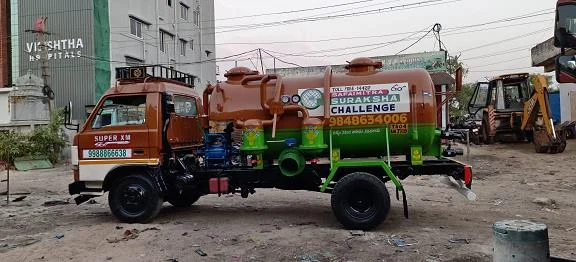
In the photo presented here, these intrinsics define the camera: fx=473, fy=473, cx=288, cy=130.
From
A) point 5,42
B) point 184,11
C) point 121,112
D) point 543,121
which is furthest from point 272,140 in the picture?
point 184,11

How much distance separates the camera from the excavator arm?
1538 centimetres

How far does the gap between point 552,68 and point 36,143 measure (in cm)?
2206

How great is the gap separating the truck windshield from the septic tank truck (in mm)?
17

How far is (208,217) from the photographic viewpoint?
324 inches

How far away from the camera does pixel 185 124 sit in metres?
8.20

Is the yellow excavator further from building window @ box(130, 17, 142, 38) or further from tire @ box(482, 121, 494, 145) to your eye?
building window @ box(130, 17, 142, 38)

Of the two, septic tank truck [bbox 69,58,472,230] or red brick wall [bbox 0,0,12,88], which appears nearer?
septic tank truck [bbox 69,58,472,230]

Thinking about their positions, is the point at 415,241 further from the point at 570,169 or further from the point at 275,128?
the point at 570,169

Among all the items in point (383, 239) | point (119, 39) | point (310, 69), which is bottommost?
point (383, 239)

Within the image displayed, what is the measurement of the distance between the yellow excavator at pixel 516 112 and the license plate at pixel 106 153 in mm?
13395

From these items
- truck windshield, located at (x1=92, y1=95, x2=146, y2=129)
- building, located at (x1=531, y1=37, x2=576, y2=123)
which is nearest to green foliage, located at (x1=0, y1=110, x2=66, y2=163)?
truck windshield, located at (x1=92, y1=95, x2=146, y2=129)

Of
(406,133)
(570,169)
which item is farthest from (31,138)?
(570,169)

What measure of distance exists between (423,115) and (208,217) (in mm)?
4008

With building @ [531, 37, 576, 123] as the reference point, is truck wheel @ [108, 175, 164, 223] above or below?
below
